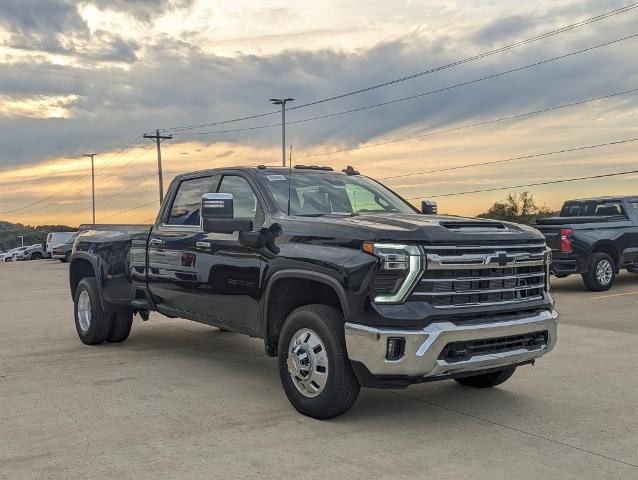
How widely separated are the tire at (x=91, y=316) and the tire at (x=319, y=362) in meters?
3.71

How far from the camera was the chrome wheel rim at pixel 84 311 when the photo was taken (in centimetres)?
862

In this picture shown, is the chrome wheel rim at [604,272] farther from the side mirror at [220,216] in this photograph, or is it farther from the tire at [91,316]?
the side mirror at [220,216]

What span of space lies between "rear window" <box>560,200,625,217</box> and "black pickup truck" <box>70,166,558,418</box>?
10.2 metres

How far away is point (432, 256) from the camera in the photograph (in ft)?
15.8

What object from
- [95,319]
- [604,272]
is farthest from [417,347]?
[604,272]

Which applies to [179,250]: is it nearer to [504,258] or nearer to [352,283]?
[352,283]

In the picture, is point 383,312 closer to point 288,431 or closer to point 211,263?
point 288,431

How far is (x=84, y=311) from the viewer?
8.75 meters

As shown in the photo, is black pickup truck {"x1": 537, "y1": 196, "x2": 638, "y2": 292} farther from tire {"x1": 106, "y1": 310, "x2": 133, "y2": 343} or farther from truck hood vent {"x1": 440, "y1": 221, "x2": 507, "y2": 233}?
truck hood vent {"x1": 440, "y1": 221, "x2": 507, "y2": 233}

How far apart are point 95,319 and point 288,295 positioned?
366cm

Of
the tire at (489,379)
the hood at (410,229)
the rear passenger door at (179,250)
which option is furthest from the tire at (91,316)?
the tire at (489,379)

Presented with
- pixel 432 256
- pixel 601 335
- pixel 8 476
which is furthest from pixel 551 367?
pixel 8 476

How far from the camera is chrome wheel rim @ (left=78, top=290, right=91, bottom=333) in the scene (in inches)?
340

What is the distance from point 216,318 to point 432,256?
97.1 inches
